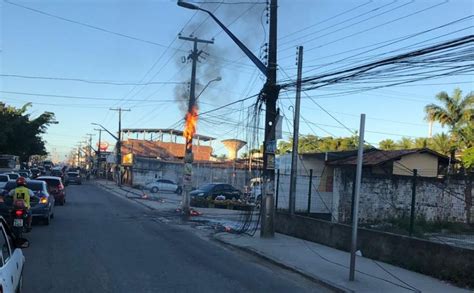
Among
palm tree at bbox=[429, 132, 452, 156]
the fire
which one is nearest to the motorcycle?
the fire

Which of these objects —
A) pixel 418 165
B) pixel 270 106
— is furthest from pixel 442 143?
pixel 270 106

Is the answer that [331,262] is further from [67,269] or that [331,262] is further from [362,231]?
[67,269]

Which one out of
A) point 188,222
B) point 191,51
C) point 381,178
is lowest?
point 188,222

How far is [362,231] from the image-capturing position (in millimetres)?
13516

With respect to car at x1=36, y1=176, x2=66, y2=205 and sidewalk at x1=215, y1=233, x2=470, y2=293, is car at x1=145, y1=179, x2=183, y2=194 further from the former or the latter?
sidewalk at x1=215, y1=233, x2=470, y2=293

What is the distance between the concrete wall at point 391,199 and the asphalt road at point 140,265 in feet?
27.1

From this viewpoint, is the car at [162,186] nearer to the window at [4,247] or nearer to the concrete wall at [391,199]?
the concrete wall at [391,199]

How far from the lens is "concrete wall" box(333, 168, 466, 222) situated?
73.6 feet

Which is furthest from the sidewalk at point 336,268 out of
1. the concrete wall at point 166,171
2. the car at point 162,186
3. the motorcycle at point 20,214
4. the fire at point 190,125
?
the concrete wall at point 166,171

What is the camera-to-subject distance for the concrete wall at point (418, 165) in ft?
86.4

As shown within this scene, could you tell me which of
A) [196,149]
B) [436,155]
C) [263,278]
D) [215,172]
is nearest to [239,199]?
[436,155]

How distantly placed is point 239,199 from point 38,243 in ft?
83.1

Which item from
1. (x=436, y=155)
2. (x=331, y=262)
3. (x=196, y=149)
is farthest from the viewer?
(x=196, y=149)

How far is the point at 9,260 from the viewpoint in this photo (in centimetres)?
581
